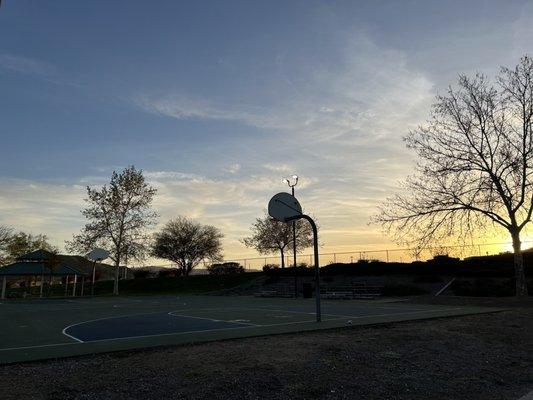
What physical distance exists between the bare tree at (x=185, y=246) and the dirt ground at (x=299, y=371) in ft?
206

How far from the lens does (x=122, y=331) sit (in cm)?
1179

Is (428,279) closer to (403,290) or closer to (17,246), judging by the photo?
(403,290)

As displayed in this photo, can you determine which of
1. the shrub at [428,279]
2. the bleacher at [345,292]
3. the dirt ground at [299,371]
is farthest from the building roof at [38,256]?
the dirt ground at [299,371]

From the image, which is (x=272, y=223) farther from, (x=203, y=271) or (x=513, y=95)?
(x=513, y=95)

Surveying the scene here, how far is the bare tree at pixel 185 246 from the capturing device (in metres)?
71.1

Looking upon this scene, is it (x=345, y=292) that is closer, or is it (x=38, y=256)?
(x=345, y=292)

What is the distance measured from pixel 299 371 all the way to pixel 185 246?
66.0m

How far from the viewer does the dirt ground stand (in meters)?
5.82

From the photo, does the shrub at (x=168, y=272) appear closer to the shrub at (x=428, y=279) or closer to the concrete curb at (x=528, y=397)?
the shrub at (x=428, y=279)

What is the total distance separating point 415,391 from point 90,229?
49183mm

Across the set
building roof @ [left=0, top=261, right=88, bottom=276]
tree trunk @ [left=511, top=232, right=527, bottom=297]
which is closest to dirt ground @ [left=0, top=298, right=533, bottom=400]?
tree trunk @ [left=511, top=232, right=527, bottom=297]

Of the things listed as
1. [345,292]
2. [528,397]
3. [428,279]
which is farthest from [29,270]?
[528,397]

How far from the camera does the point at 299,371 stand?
6809 mm

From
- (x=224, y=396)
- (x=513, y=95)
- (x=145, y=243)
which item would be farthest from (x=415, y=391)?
(x=145, y=243)
